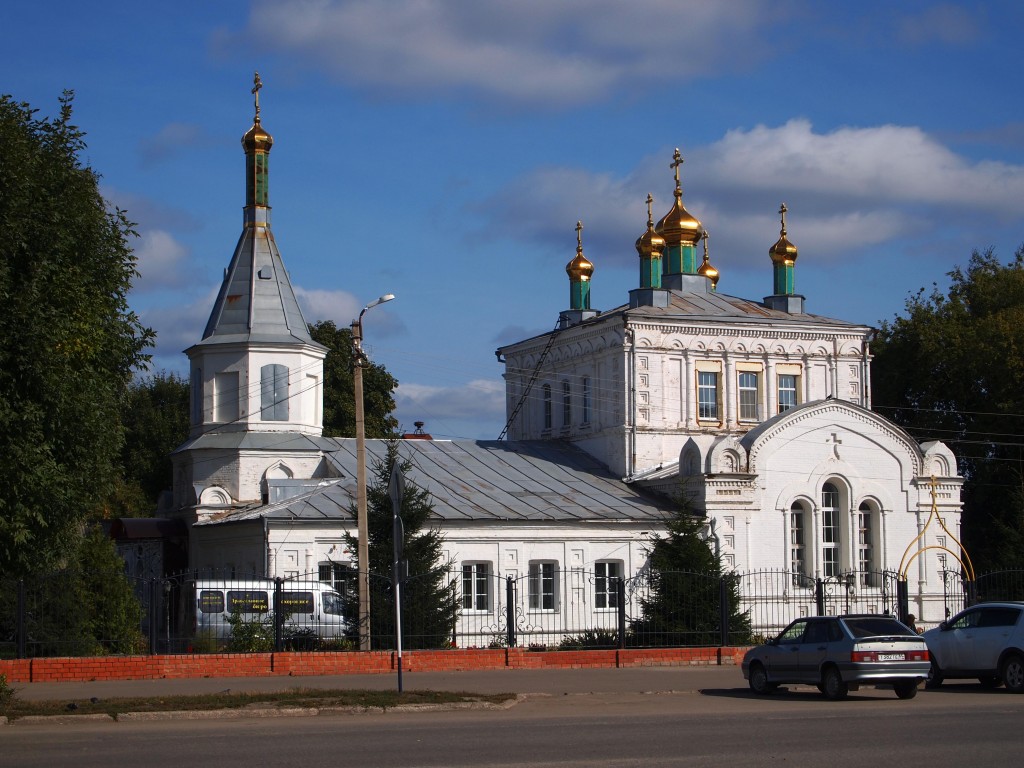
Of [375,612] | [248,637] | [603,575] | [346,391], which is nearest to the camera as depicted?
[248,637]

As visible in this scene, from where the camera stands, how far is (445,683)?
22.5 m

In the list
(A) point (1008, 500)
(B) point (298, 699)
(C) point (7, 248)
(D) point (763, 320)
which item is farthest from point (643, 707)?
(A) point (1008, 500)

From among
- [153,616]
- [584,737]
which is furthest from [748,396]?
[584,737]

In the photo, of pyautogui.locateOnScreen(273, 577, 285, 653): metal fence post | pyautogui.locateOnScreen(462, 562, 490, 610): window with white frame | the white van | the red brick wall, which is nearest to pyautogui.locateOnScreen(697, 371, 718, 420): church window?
pyautogui.locateOnScreen(462, 562, 490, 610): window with white frame

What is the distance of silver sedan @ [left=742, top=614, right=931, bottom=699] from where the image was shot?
1967 centimetres

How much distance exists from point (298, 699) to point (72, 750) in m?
4.55

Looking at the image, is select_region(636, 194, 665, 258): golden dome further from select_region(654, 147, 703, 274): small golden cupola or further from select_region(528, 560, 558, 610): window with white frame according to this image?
select_region(528, 560, 558, 610): window with white frame

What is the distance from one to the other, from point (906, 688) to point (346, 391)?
4091cm

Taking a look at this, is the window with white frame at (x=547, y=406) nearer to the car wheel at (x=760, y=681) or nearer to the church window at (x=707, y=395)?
the church window at (x=707, y=395)

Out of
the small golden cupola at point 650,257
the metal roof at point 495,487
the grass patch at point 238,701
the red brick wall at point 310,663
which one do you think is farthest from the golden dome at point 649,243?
the grass patch at point 238,701

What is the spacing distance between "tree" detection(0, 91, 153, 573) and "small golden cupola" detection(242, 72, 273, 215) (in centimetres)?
1894

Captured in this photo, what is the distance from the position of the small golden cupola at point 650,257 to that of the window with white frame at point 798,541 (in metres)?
8.61

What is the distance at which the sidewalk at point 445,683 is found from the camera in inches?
822

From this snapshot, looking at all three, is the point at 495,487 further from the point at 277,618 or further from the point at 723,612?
the point at 277,618
